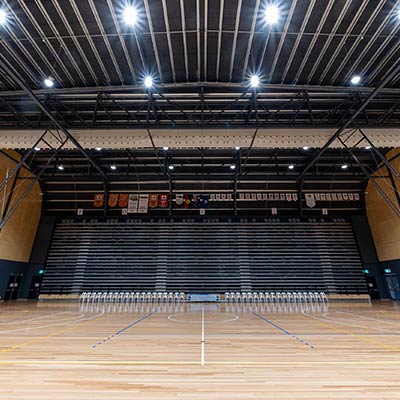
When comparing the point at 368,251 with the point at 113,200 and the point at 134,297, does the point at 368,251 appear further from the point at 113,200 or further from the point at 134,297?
the point at 113,200

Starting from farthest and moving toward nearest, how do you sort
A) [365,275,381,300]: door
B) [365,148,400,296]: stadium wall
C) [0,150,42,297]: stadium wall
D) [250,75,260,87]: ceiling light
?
[365,275,381,300]: door < [365,148,400,296]: stadium wall < [0,150,42,297]: stadium wall < [250,75,260,87]: ceiling light

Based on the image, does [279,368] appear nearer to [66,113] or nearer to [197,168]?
[66,113]

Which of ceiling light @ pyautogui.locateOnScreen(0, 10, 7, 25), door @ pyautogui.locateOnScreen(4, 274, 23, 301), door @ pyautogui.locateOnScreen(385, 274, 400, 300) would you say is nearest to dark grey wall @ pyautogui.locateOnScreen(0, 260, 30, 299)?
door @ pyautogui.locateOnScreen(4, 274, 23, 301)

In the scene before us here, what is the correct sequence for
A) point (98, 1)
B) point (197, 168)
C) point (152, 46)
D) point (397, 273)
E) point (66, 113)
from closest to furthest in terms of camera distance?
point (98, 1) < point (152, 46) < point (66, 113) < point (397, 273) < point (197, 168)

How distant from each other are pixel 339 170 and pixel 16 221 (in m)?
23.3

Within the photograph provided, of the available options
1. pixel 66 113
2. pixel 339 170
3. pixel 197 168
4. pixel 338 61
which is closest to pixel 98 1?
pixel 66 113

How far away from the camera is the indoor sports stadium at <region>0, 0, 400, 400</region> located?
175 inches

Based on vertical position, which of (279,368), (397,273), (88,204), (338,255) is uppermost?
(88,204)

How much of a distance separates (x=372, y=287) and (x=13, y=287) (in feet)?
82.8

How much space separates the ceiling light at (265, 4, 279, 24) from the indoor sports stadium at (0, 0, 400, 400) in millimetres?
50

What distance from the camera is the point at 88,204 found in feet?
69.8

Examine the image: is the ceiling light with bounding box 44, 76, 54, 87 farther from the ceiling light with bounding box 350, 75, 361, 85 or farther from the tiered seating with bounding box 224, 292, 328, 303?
the tiered seating with bounding box 224, 292, 328, 303

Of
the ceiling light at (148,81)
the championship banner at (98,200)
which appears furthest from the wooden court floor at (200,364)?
the championship banner at (98,200)

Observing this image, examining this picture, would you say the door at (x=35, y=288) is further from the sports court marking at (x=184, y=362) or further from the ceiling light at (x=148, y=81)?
the sports court marking at (x=184, y=362)
